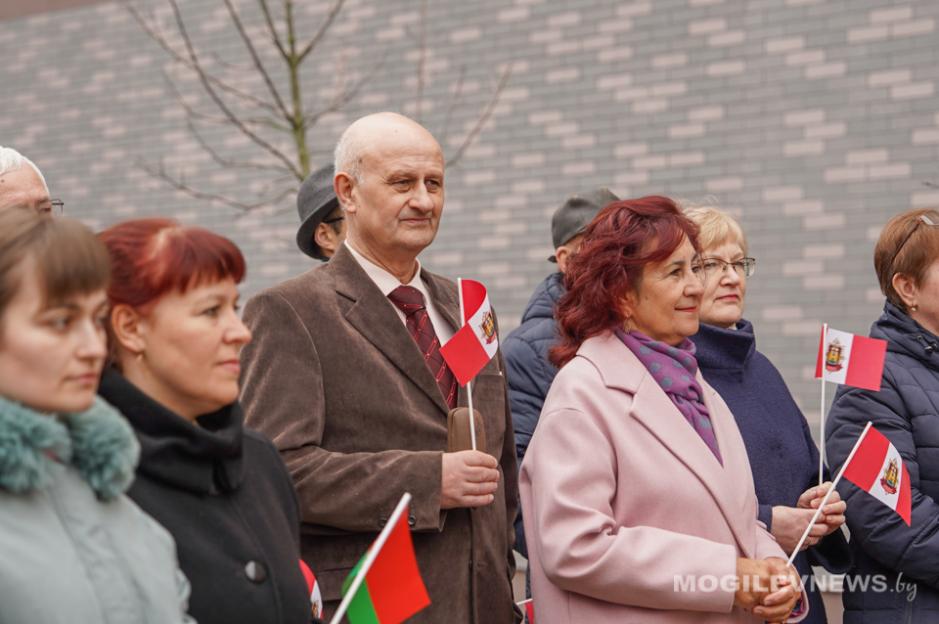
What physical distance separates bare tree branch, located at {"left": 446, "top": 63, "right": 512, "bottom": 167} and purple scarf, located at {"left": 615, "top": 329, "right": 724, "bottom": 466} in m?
4.97

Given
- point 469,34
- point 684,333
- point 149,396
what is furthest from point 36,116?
point 149,396

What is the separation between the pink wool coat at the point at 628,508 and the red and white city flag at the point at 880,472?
0.42 m

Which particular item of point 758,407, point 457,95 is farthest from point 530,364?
point 457,95

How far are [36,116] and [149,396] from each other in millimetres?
8328

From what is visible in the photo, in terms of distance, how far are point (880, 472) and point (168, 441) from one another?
2160mm

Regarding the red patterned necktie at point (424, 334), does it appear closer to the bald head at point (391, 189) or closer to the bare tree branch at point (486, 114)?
the bald head at point (391, 189)

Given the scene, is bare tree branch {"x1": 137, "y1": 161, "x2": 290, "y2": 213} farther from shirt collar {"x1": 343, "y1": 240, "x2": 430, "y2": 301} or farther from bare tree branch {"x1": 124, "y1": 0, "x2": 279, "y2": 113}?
shirt collar {"x1": 343, "y1": 240, "x2": 430, "y2": 301}

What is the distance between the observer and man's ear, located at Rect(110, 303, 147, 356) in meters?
2.12

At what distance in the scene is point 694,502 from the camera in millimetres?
2963

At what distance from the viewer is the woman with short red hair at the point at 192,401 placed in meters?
2.05

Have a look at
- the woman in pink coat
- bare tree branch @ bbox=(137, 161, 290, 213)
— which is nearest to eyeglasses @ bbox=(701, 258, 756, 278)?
the woman in pink coat

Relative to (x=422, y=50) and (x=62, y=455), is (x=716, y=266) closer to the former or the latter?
(x=62, y=455)

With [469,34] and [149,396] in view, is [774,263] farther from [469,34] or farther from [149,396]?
[149,396]

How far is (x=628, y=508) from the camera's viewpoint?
2.96 metres
